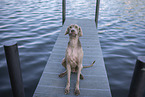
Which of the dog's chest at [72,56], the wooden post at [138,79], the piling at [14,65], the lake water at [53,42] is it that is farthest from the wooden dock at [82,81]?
the wooden post at [138,79]

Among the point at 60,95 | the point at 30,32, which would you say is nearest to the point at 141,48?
the point at 60,95

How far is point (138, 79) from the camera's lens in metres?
2.54

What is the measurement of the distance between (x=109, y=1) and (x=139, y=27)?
12148 millimetres

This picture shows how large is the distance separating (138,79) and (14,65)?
2.22 m

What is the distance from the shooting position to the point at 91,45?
22.5 ft

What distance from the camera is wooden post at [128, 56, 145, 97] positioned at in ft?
7.98

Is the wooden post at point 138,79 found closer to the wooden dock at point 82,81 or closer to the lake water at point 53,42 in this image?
the wooden dock at point 82,81

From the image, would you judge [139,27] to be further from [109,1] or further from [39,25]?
[109,1]

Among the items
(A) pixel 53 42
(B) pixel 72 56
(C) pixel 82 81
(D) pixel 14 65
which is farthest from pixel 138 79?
(A) pixel 53 42

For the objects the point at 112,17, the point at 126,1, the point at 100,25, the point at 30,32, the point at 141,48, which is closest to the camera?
the point at 141,48

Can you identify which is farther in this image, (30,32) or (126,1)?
(126,1)

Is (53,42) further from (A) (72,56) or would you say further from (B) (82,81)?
(A) (72,56)

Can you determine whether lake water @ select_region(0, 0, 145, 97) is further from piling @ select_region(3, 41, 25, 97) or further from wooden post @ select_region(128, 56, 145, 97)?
wooden post @ select_region(128, 56, 145, 97)

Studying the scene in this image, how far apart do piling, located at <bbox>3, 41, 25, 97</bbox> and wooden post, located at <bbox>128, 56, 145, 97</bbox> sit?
2136 millimetres
